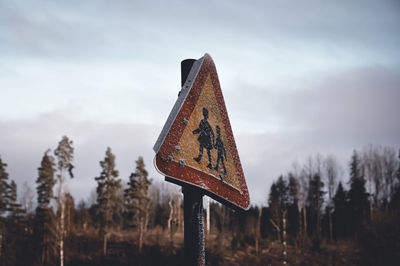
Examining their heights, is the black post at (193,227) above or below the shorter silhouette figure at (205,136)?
below

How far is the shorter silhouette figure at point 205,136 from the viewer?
2457mm

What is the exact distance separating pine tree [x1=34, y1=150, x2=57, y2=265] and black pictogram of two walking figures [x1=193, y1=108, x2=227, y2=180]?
129 ft

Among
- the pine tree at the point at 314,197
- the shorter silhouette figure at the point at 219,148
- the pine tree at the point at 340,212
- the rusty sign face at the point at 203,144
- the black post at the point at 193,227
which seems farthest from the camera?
the pine tree at the point at 314,197

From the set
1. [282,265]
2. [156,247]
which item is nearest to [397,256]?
[282,265]

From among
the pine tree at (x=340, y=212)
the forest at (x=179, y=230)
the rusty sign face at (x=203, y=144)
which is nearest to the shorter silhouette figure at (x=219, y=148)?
the rusty sign face at (x=203, y=144)

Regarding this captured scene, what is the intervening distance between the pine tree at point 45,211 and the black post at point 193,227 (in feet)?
129

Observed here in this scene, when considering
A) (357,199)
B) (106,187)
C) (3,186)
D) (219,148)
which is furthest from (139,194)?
(219,148)

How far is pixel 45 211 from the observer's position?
40.7 meters

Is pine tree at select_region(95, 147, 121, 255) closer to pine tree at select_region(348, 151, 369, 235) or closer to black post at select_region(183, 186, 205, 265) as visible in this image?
pine tree at select_region(348, 151, 369, 235)

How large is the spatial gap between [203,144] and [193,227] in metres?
0.53

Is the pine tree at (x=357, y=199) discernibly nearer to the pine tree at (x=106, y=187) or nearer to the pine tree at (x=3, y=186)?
the pine tree at (x=106, y=187)

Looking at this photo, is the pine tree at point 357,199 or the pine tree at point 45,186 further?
the pine tree at point 357,199

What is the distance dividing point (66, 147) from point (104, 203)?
25.1 feet

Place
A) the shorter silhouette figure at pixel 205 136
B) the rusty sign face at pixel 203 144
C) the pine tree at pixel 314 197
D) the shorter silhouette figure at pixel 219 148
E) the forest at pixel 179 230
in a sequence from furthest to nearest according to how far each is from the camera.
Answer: the pine tree at pixel 314 197 < the forest at pixel 179 230 < the shorter silhouette figure at pixel 219 148 < the shorter silhouette figure at pixel 205 136 < the rusty sign face at pixel 203 144
